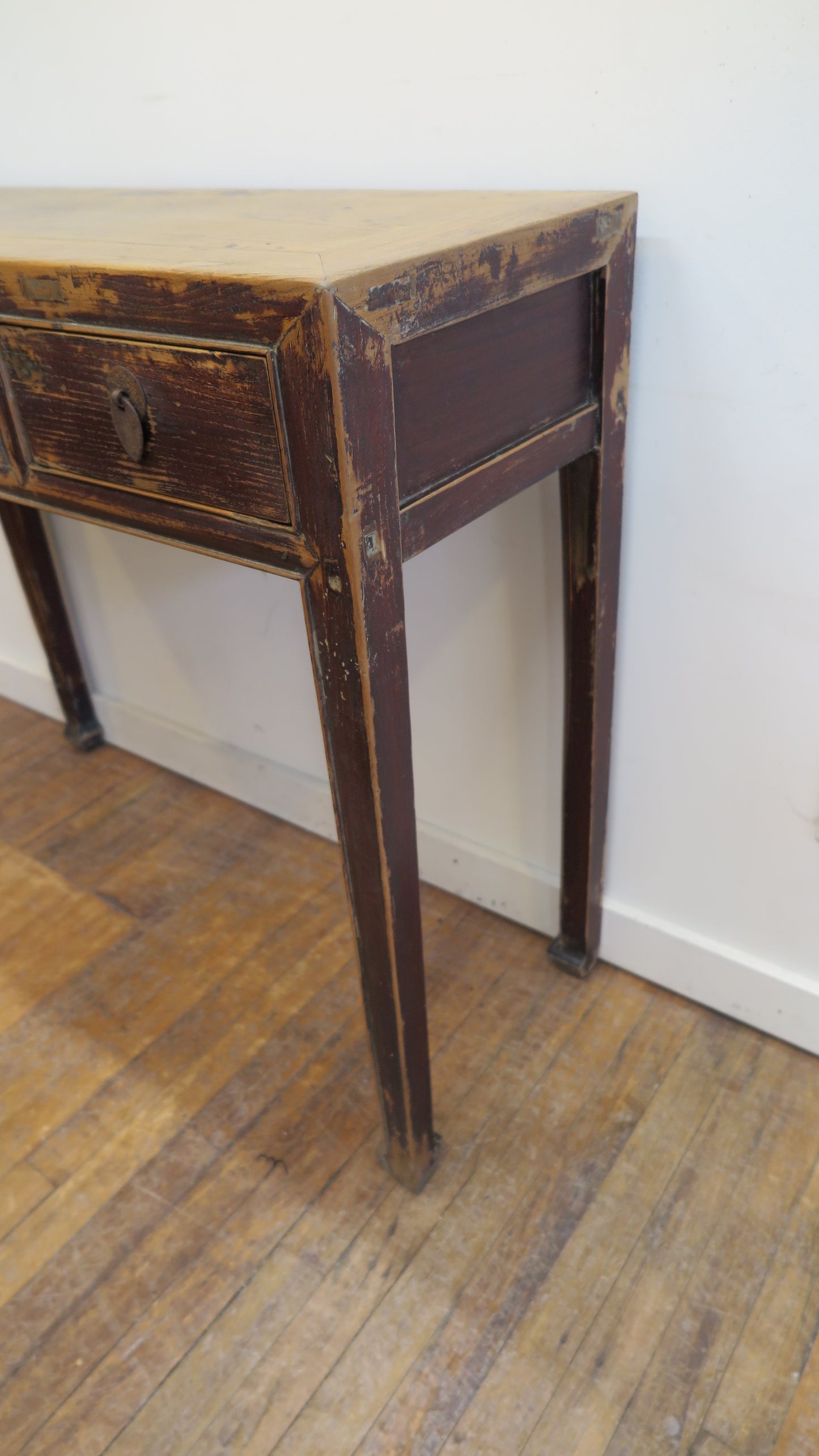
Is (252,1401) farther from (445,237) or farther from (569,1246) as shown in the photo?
(445,237)

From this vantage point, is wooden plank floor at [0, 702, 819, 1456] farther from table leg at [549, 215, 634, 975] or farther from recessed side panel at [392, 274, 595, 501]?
recessed side panel at [392, 274, 595, 501]

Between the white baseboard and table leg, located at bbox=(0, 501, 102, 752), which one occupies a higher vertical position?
table leg, located at bbox=(0, 501, 102, 752)

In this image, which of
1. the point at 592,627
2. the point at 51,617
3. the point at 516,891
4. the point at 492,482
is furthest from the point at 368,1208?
the point at 51,617

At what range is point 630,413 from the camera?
3.20 ft

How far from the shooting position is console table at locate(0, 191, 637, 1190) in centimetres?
61

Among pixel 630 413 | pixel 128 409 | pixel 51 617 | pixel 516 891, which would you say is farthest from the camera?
pixel 51 617

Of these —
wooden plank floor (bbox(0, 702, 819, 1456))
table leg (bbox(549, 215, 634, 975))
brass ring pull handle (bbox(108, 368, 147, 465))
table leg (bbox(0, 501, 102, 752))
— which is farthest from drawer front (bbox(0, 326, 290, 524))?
table leg (bbox(0, 501, 102, 752))

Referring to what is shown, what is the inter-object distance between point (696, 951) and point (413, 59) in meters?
1.02

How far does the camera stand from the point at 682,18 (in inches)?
31.4

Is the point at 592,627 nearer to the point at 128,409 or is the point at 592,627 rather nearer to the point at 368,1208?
the point at 128,409

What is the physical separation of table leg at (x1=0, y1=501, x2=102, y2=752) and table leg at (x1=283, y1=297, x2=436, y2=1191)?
3.52ft

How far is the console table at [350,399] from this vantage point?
0.61 m

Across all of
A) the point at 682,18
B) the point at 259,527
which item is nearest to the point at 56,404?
the point at 259,527

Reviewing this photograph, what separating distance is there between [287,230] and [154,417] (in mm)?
207
